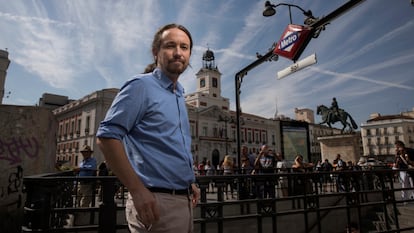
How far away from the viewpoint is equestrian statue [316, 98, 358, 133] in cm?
1945

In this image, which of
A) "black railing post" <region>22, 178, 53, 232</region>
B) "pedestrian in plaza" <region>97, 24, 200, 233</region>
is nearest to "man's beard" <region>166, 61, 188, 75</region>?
"pedestrian in plaza" <region>97, 24, 200, 233</region>

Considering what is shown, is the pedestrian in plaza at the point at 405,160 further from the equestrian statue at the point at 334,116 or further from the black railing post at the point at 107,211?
the equestrian statue at the point at 334,116

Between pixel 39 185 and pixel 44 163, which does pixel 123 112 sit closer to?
pixel 39 185

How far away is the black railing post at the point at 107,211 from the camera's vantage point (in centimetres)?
184

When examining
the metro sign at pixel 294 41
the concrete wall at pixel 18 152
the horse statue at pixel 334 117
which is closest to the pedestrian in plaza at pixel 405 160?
the metro sign at pixel 294 41

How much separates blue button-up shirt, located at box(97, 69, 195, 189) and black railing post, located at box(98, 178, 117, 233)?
0.82 metres

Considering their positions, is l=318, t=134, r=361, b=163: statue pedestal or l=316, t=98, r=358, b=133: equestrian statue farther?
l=316, t=98, r=358, b=133: equestrian statue

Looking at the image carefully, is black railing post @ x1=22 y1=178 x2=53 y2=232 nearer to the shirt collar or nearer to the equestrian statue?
the shirt collar

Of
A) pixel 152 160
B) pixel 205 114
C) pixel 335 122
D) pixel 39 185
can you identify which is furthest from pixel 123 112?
pixel 205 114

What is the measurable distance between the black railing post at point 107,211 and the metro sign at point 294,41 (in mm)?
5898

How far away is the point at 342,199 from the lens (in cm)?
835

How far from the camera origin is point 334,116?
20547 mm

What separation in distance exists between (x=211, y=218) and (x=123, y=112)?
1682 millimetres

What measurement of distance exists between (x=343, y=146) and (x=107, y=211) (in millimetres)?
16841
